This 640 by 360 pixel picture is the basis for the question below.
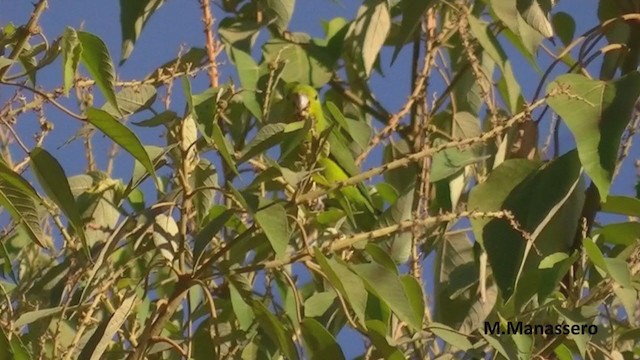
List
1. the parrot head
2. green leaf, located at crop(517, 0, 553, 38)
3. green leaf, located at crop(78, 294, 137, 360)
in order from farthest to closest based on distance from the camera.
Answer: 1. the parrot head
2. green leaf, located at crop(517, 0, 553, 38)
3. green leaf, located at crop(78, 294, 137, 360)

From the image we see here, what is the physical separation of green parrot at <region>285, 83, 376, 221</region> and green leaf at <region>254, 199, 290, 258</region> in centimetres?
9

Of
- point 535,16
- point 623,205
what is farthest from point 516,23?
point 623,205

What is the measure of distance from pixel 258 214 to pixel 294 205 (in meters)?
0.12

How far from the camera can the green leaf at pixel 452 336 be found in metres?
1.13

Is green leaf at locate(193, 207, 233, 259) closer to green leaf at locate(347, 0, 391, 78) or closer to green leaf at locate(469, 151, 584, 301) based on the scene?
green leaf at locate(469, 151, 584, 301)

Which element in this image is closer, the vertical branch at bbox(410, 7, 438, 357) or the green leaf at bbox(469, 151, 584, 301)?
the green leaf at bbox(469, 151, 584, 301)

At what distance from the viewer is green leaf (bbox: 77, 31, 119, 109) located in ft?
3.35

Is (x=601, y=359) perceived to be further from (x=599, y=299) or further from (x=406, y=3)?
(x=406, y=3)

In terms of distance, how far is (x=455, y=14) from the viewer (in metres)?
1.62

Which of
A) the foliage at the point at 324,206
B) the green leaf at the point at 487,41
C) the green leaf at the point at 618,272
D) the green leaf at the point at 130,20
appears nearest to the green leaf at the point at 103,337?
the foliage at the point at 324,206

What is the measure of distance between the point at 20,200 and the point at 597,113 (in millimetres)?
580

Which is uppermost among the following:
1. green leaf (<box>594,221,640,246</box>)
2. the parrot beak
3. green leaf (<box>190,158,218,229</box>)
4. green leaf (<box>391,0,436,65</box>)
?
green leaf (<box>391,0,436,65</box>)

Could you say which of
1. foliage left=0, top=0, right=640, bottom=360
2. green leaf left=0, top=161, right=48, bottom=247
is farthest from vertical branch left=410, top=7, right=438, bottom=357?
green leaf left=0, top=161, right=48, bottom=247

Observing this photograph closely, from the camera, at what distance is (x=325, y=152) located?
1.40m
